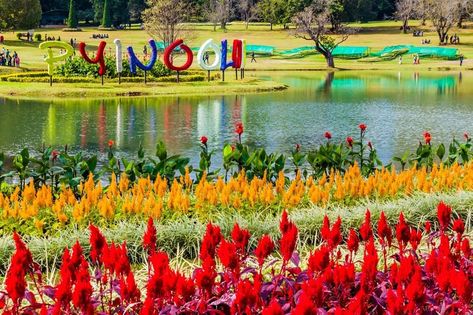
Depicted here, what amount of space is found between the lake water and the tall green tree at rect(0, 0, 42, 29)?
1513 inches

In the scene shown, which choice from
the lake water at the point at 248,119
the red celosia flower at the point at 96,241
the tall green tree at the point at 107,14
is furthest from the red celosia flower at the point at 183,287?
the tall green tree at the point at 107,14

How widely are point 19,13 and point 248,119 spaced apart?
47.6m

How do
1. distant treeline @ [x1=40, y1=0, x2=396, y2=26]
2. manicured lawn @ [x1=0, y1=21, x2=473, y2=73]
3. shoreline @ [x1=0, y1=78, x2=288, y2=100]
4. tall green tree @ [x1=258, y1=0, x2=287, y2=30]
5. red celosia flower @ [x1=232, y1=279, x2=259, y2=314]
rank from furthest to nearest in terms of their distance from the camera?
distant treeline @ [x1=40, y1=0, x2=396, y2=26] → tall green tree @ [x1=258, y1=0, x2=287, y2=30] → manicured lawn @ [x1=0, y1=21, x2=473, y2=73] → shoreline @ [x1=0, y1=78, x2=288, y2=100] → red celosia flower @ [x1=232, y1=279, x2=259, y2=314]

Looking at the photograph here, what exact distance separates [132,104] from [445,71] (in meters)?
30.2

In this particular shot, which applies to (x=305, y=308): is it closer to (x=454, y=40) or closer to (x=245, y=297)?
(x=245, y=297)

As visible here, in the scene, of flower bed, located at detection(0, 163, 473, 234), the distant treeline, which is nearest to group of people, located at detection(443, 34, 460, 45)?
the distant treeline

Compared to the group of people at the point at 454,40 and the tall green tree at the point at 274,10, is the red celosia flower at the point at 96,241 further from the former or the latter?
the tall green tree at the point at 274,10

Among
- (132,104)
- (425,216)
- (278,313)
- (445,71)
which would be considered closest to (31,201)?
(425,216)

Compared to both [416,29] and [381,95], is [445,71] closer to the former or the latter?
[381,95]

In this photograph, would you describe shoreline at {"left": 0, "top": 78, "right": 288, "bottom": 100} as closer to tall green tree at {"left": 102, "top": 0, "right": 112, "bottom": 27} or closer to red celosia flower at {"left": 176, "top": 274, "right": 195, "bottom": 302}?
red celosia flower at {"left": 176, "top": 274, "right": 195, "bottom": 302}

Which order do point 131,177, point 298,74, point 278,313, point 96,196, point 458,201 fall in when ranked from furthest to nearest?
point 298,74, point 131,177, point 458,201, point 96,196, point 278,313

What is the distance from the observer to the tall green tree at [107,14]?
84.6 m

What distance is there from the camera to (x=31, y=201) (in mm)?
7664

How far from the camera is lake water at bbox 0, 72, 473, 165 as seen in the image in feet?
59.1
